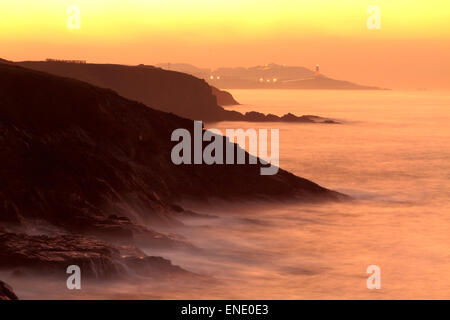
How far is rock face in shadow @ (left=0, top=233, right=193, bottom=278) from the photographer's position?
2134 centimetres

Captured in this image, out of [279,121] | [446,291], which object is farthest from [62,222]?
[279,121]

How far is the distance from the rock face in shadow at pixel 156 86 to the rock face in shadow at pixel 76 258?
104 meters

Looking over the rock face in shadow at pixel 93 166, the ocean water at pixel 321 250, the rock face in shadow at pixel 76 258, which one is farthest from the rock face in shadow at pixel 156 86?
the rock face in shadow at pixel 76 258

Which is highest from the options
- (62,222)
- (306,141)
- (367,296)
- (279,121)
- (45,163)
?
(279,121)

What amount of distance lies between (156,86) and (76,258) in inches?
4825

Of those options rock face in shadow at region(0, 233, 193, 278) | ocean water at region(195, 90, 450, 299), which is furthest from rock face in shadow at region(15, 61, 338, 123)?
rock face in shadow at region(0, 233, 193, 278)

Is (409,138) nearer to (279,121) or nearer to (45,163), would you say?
(279,121)

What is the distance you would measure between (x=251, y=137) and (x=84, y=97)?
68952 mm

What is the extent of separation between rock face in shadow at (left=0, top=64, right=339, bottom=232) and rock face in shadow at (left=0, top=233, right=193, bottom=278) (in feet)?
10.5

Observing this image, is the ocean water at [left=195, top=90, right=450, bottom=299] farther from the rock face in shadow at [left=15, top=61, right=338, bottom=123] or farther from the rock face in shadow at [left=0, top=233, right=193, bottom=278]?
the rock face in shadow at [left=15, top=61, right=338, bottom=123]

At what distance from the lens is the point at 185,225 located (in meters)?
32.2

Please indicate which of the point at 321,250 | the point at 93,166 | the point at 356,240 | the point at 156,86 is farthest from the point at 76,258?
the point at 156,86

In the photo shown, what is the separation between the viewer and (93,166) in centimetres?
3203

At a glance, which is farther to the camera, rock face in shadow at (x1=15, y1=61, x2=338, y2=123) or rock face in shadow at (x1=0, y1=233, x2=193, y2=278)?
rock face in shadow at (x1=15, y1=61, x2=338, y2=123)
